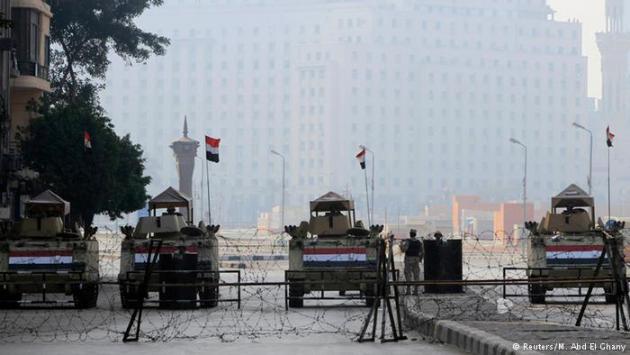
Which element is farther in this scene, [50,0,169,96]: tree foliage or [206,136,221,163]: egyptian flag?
[50,0,169,96]: tree foliage

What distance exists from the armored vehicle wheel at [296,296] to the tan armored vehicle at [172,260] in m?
1.62

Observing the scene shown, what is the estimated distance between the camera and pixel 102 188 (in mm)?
47969

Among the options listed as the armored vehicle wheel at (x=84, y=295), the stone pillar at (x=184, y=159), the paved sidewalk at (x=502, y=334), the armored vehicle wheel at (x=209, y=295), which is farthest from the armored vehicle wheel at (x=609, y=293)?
the stone pillar at (x=184, y=159)

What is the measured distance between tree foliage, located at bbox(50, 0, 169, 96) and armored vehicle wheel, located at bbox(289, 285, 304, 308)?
118ft

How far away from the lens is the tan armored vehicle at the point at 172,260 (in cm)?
2728

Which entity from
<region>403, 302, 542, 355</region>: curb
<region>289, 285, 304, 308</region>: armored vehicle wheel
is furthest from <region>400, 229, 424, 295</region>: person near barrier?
<region>403, 302, 542, 355</region>: curb

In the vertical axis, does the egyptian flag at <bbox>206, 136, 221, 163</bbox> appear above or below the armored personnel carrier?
above

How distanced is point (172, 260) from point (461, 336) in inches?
457

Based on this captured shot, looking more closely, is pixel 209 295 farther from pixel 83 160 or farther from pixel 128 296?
pixel 83 160

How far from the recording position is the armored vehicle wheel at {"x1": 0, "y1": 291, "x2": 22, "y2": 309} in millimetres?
27812

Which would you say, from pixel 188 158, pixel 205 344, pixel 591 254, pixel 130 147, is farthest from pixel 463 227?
pixel 205 344

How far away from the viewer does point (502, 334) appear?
51.9 ft

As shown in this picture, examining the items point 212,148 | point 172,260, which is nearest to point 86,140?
point 212,148

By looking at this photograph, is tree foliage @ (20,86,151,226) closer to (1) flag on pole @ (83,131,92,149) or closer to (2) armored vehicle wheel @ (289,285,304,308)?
(1) flag on pole @ (83,131,92,149)
